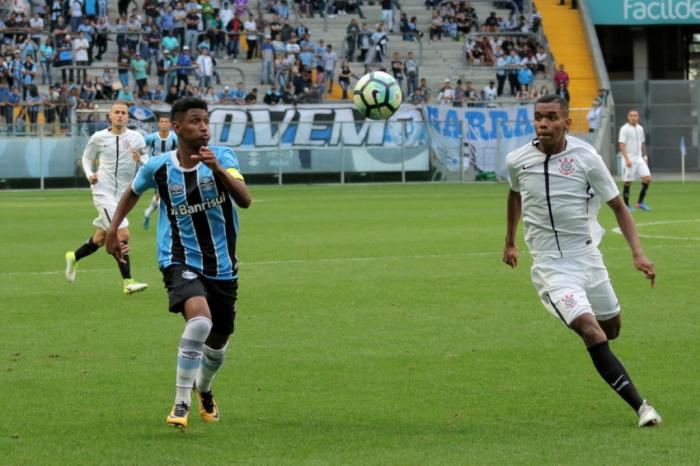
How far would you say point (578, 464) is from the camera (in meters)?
7.61

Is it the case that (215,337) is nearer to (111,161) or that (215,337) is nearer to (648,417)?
(648,417)

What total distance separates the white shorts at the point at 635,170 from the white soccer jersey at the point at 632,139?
0.51ft

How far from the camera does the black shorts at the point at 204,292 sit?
28.9 ft

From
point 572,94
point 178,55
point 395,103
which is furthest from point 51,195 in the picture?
point 572,94

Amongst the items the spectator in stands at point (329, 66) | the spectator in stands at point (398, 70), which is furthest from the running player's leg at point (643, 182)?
the spectator in stands at point (329, 66)

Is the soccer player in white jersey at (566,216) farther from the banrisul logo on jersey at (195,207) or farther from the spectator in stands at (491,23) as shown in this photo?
the spectator in stands at (491,23)

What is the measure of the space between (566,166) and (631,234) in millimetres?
622

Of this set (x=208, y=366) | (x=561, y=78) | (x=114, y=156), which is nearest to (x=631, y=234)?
(x=208, y=366)

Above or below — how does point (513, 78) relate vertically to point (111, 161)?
above

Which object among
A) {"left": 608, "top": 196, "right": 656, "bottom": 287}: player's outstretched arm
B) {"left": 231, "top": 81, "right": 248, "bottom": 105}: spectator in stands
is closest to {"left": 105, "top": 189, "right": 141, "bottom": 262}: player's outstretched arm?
{"left": 608, "top": 196, "right": 656, "bottom": 287}: player's outstretched arm

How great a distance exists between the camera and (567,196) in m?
9.12

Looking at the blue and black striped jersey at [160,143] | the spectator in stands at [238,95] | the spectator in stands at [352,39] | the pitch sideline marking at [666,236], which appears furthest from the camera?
the spectator in stands at [352,39]

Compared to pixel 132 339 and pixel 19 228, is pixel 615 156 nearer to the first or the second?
pixel 19 228

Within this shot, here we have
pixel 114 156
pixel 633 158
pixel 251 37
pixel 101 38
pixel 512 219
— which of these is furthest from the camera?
pixel 251 37
